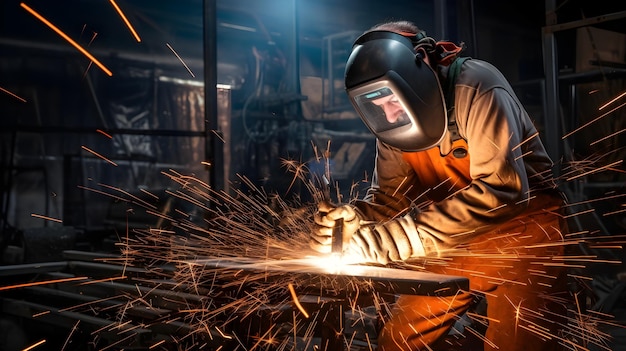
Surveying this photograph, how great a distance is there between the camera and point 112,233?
690cm

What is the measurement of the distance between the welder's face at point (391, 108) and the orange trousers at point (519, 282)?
0.56 meters

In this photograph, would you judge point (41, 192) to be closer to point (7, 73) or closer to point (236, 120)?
point (7, 73)

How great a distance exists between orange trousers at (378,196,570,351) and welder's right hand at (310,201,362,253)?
0.40 m

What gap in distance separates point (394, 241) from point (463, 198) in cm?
28

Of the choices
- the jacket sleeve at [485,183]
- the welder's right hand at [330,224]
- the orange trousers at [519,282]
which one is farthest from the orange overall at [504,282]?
the welder's right hand at [330,224]

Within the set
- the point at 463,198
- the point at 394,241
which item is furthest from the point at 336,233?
the point at 463,198

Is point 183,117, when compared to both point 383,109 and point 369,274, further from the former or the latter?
point 369,274

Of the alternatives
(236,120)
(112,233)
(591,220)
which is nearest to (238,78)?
(236,120)

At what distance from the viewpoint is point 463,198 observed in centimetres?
231

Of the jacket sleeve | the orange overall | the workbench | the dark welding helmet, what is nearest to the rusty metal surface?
the workbench

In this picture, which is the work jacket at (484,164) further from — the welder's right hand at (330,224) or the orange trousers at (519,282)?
the welder's right hand at (330,224)

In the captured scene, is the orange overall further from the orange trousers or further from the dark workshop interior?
the dark workshop interior

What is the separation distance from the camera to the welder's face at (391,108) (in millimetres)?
2381

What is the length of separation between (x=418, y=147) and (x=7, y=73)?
5.99 m
